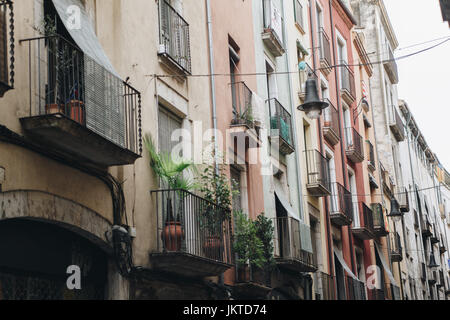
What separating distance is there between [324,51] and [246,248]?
12270mm

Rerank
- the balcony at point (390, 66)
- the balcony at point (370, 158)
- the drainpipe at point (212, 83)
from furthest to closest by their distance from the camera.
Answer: the balcony at point (390, 66) → the balcony at point (370, 158) → the drainpipe at point (212, 83)

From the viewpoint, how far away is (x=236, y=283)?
15.3 metres

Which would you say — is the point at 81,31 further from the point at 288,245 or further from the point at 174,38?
the point at 288,245

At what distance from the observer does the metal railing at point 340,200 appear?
23.7m

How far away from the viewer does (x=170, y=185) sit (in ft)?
41.9

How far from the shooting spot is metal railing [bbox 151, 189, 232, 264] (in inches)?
480

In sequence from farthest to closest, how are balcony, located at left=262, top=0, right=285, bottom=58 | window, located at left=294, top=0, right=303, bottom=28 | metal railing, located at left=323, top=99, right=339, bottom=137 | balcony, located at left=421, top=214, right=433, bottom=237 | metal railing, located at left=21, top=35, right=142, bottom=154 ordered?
1. balcony, located at left=421, top=214, right=433, bottom=237
2. metal railing, located at left=323, top=99, right=339, bottom=137
3. window, located at left=294, top=0, right=303, bottom=28
4. balcony, located at left=262, top=0, right=285, bottom=58
5. metal railing, located at left=21, top=35, right=142, bottom=154

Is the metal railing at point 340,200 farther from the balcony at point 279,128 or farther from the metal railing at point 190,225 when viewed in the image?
the metal railing at point 190,225

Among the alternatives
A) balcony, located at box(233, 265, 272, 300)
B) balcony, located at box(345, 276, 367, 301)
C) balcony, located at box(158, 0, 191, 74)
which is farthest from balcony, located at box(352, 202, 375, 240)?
balcony, located at box(158, 0, 191, 74)

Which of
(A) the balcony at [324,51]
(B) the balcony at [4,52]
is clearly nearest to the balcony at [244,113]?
(B) the balcony at [4,52]

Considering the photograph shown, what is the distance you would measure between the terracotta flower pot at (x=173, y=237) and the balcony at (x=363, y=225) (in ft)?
47.9

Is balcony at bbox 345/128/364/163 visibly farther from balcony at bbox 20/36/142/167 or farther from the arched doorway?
balcony at bbox 20/36/142/167

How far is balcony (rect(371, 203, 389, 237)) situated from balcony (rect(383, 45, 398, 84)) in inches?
443
